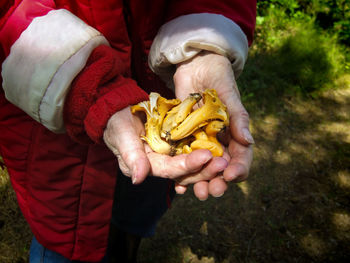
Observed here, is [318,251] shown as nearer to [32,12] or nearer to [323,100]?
[323,100]

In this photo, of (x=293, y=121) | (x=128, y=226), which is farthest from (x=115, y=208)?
(x=293, y=121)

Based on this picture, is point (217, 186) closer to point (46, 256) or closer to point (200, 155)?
point (200, 155)

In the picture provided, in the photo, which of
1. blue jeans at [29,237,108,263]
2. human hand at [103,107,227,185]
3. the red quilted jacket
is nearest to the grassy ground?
blue jeans at [29,237,108,263]

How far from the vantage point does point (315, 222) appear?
11.2 feet

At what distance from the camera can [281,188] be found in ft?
12.2

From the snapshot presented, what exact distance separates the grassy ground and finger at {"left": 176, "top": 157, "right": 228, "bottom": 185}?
1.94 metres

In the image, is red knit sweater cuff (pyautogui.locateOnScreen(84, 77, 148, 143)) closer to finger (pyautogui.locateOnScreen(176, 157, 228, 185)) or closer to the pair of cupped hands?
the pair of cupped hands

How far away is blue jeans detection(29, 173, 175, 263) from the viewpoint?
2.35 meters

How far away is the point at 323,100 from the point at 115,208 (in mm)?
4107

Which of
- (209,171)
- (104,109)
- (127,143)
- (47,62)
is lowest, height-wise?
(209,171)

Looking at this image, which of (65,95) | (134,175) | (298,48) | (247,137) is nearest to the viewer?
(134,175)

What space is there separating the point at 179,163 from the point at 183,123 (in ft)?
1.18

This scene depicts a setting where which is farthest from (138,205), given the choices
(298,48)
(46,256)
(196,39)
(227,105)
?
(298,48)

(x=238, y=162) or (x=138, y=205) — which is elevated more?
(x=238, y=162)
